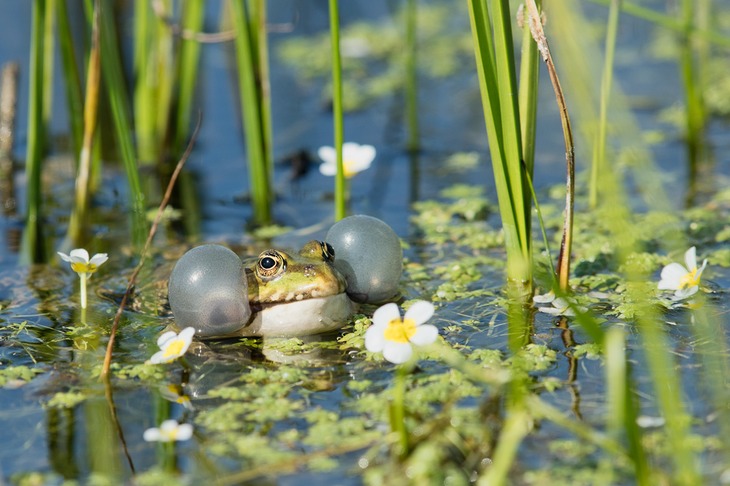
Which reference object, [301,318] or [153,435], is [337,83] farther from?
[153,435]

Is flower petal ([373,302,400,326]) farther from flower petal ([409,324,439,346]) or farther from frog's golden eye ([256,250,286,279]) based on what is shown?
frog's golden eye ([256,250,286,279])

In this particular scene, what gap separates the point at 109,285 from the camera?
4.18 m

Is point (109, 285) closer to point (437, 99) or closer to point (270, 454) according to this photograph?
point (270, 454)

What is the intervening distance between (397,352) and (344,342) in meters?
0.57

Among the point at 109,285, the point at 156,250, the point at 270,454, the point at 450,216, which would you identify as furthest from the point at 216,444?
the point at 450,216

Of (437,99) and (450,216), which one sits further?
(437,99)

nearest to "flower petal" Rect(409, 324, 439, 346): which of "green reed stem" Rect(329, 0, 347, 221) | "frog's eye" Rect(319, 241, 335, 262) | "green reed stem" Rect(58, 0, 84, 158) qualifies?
"frog's eye" Rect(319, 241, 335, 262)

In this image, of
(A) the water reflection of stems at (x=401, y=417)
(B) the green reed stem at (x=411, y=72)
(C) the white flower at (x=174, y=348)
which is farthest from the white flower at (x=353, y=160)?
(A) the water reflection of stems at (x=401, y=417)

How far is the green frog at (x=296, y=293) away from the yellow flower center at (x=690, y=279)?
1.18 meters

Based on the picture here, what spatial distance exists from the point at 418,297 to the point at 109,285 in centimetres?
140

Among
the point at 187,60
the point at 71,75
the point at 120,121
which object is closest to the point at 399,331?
the point at 120,121

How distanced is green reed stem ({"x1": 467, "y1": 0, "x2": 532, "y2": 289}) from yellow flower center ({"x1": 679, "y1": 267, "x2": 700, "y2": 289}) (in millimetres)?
567

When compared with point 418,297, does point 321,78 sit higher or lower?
higher

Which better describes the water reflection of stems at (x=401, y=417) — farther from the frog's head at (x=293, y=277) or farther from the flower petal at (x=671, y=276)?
the flower petal at (x=671, y=276)
